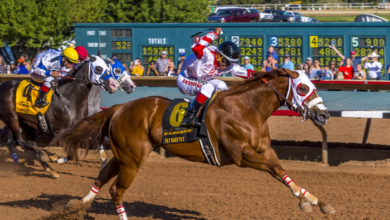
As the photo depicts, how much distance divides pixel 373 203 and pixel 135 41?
389 inches

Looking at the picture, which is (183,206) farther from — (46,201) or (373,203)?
(373,203)

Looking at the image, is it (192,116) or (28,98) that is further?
(28,98)

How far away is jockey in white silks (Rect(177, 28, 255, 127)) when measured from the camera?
14.6 feet

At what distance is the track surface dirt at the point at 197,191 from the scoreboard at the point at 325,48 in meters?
5.92

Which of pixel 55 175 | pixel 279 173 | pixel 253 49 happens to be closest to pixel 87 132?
pixel 279 173

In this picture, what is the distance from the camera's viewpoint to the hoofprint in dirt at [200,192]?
4992 millimetres

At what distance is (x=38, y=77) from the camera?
6.82 meters

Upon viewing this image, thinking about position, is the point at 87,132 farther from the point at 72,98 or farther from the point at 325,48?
the point at 325,48

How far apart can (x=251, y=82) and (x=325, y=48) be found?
28.3 feet

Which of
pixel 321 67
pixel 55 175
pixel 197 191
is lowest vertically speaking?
pixel 55 175

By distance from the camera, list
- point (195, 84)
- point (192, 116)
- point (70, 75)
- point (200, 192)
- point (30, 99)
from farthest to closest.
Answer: point (30, 99) → point (70, 75) → point (200, 192) → point (195, 84) → point (192, 116)

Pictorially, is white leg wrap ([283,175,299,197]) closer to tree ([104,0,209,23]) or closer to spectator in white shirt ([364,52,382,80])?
spectator in white shirt ([364,52,382,80])

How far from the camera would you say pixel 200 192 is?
5.83 m

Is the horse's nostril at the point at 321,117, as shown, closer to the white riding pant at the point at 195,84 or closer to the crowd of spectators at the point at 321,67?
the white riding pant at the point at 195,84
